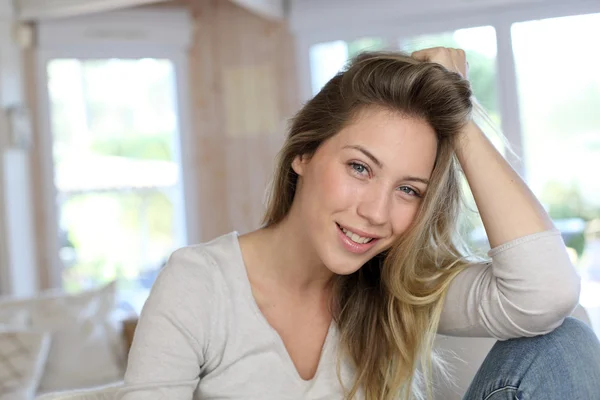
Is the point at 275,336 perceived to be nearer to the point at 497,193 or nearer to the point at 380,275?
the point at 380,275

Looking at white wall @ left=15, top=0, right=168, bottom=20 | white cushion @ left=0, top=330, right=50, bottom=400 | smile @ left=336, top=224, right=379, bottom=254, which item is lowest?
white cushion @ left=0, top=330, right=50, bottom=400

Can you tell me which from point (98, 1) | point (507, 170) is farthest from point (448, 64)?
point (98, 1)

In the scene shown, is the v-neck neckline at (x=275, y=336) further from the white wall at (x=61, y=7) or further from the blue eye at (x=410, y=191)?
the white wall at (x=61, y=7)

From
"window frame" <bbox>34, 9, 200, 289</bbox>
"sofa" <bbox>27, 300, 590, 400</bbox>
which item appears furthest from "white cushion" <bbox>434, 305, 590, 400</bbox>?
"window frame" <bbox>34, 9, 200, 289</bbox>

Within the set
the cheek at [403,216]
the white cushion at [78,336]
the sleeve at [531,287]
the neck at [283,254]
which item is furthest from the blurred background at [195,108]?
the sleeve at [531,287]

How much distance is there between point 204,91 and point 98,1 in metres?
1.66

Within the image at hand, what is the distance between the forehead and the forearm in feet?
0.27

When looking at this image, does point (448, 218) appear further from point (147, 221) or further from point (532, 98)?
point (147, 221)

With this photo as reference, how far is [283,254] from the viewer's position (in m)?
1.77

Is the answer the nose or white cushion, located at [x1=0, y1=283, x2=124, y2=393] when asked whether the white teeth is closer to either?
the nose

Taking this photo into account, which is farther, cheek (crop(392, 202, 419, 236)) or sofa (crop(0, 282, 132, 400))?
sofa (crop(0, 282, 132, 400))

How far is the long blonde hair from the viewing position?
1.61 metres

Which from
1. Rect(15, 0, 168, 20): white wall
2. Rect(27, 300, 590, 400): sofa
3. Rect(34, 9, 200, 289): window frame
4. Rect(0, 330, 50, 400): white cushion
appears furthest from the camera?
Rect(34, 9, 200, 289): window frame

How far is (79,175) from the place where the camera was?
6137 mm
